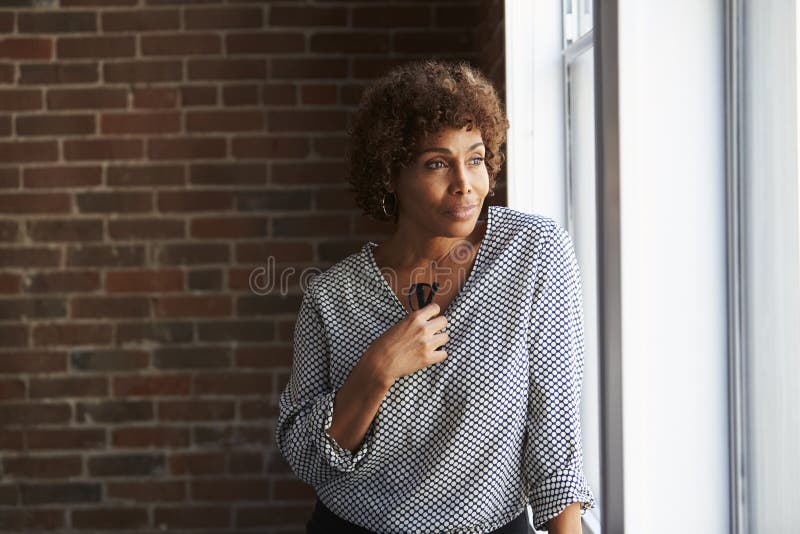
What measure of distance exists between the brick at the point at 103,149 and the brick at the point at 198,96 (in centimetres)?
21

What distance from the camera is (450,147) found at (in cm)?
123

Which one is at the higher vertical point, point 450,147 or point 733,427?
point 450,147

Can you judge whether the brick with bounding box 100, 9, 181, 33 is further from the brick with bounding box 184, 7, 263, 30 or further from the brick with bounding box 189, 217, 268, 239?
the brick with bounding box 189, 217, 268, 239

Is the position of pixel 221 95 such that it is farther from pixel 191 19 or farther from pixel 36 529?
pixel 36 529

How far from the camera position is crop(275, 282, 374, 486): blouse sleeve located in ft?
4.15

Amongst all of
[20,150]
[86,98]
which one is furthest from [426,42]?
[20,150]

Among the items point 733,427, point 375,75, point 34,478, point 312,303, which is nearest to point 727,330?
point 733,427

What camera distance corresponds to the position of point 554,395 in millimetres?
1185

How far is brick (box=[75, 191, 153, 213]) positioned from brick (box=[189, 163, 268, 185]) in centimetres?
17

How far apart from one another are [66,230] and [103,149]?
292mm

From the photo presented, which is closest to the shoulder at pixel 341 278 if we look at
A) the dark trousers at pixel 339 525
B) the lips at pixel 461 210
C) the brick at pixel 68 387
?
the lips at pixel 461 210

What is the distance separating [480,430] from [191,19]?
1893 millimetres

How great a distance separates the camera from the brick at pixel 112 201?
2582 millimetres

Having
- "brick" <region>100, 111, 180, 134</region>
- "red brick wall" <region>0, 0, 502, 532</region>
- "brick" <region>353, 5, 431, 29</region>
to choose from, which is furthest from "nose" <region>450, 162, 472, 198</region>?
"brick" <region>100, 111, 180, 134</region>
